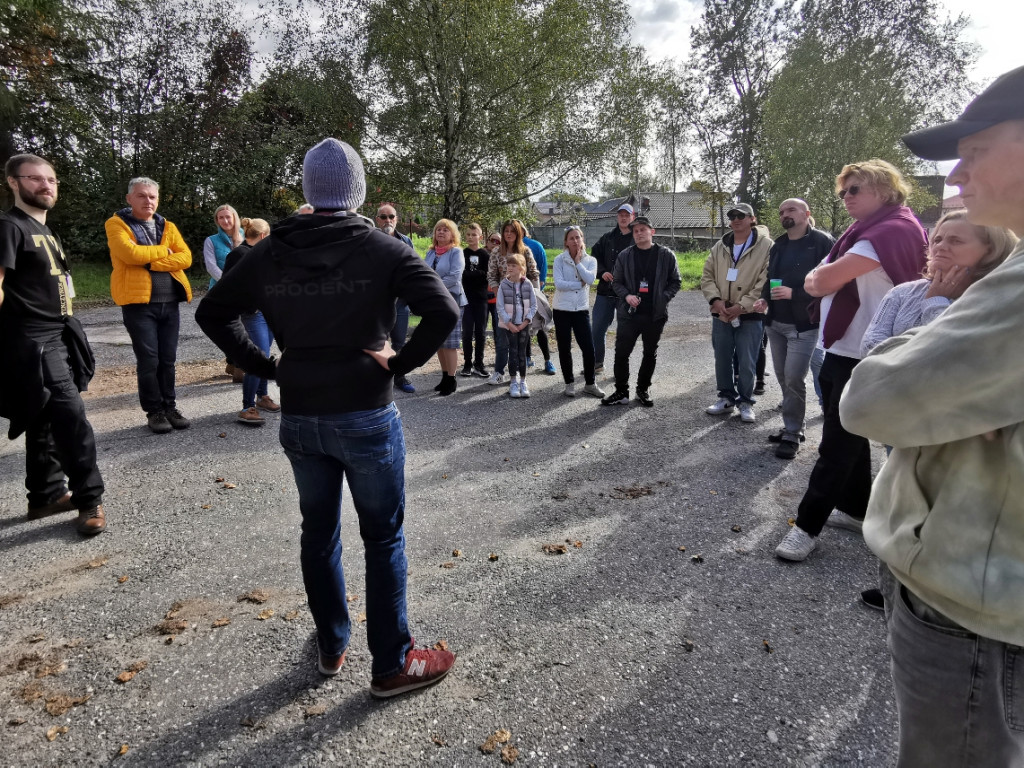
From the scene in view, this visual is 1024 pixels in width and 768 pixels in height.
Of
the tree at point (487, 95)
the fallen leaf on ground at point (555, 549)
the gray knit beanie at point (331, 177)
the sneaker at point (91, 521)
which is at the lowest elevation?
the fallen leaf on ground at point (555, 549)

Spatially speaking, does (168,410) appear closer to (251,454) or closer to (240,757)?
(251,454)

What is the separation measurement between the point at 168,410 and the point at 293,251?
184 inches

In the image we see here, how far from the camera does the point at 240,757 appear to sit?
7.34 ft

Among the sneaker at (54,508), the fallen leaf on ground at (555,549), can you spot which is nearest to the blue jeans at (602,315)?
the fallen leaf on ground at (555,549)

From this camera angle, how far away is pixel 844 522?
401cm

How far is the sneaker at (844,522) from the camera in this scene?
3949 millimetres

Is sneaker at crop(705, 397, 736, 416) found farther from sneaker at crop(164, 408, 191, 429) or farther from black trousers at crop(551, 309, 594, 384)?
sneaker at crop(164, 408, 191, 429)

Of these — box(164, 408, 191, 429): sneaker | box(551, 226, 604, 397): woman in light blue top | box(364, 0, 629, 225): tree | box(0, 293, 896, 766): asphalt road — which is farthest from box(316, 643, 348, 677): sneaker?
box(364, 0, 629, 225): tree

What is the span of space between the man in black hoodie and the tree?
1509 centimetres

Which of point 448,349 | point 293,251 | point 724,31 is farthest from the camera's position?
point 724,31

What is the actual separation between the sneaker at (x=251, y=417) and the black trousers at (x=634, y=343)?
3.83 meters

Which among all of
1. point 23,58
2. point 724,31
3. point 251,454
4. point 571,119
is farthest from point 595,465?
point 724,31

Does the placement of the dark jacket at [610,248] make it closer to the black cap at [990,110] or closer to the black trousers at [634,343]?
the black trousers at [634,343]

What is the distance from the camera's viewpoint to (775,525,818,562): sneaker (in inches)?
141
